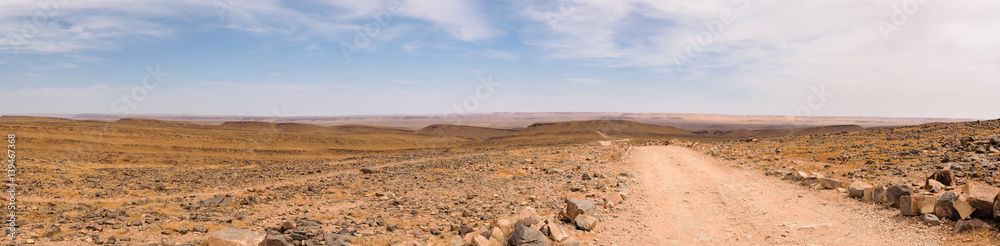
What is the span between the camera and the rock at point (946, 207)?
397 inches

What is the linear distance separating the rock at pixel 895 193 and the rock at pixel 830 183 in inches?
108

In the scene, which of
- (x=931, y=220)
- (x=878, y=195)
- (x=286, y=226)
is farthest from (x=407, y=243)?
(x=878, y=195)

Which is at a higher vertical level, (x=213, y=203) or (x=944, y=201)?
(x=944, y=201)

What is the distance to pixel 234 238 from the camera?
8.88 metres

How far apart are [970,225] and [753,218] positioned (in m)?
3.99

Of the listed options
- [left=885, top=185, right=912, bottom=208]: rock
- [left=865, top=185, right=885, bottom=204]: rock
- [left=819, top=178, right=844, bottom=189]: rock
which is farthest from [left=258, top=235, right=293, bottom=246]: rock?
[left=819, top=178, right=844, bottom=189]: rock

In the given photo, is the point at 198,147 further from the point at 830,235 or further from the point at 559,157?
the point at 830,235

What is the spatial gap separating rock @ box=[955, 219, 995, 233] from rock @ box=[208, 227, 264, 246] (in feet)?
45.3

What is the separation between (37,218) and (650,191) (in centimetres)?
1717

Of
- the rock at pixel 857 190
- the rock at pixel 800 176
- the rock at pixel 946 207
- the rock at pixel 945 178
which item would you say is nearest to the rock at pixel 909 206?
the rock at pixel 946 207

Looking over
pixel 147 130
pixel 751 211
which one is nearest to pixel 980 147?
pixel 751 211

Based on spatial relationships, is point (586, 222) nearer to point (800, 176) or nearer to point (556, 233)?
point (556, 233)

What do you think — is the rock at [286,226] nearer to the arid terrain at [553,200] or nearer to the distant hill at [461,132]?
the arid terrain at [553,200]

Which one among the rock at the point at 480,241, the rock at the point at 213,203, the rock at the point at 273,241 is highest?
the rock at the point at 273,241
